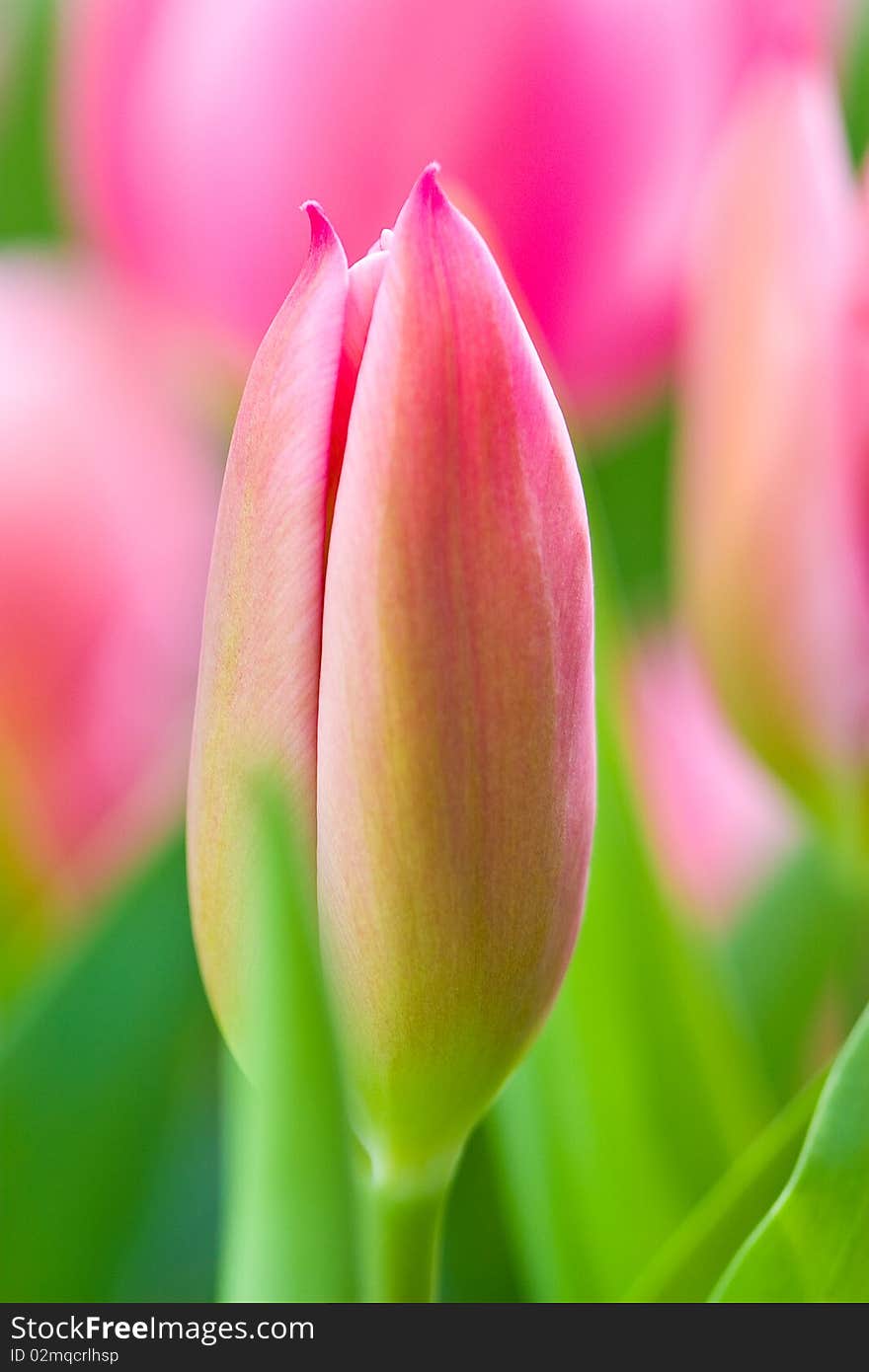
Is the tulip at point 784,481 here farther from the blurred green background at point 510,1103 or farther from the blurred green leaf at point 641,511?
the blurred green leaf at point 641,511

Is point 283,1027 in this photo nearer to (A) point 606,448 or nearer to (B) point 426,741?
(B) point 426,741

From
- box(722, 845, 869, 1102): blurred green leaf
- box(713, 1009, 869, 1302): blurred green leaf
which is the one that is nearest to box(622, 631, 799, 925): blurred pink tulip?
box(722, 845, 869, 1102): blurred green leaf

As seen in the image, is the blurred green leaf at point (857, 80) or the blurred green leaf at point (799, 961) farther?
the blurred green leaf at point (857, 80)

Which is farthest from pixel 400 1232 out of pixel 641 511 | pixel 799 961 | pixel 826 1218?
pixel 641 511

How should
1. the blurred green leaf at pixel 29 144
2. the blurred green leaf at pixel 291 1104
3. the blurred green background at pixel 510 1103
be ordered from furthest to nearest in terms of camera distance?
the blurred green leaf at pixel 29 144
the blurred green background at pixel 510 1103
the blurred green leaf at pixel 291 1104

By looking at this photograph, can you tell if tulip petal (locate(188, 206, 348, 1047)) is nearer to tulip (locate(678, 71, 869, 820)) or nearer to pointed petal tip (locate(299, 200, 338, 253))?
pointed petal tip (locate(299, 200, 338, 253))

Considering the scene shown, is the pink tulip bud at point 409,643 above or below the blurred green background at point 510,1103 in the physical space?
above

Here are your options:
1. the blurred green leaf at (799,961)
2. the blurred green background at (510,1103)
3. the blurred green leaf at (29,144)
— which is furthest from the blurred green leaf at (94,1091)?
the blurred green leaf at (29,144)

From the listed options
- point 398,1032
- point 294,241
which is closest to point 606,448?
point 294,241
